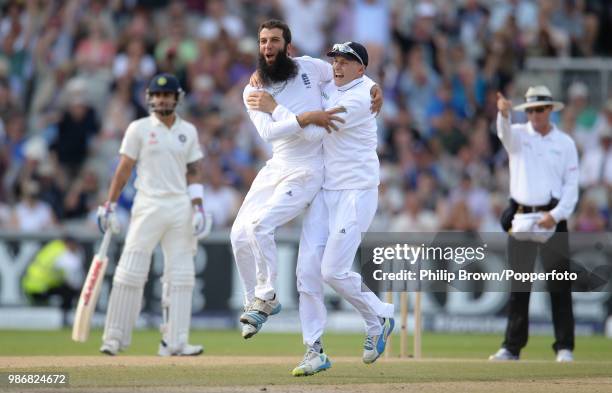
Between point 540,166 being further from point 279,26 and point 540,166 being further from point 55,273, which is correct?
point 55,273

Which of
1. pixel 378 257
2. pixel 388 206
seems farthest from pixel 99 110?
pixel 378 257

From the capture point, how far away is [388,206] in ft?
59.7

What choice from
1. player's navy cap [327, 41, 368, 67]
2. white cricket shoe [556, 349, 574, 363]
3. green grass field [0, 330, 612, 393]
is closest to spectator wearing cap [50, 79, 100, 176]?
green grass field [0, 330, 612, 393]

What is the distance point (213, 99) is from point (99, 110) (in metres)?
1.63

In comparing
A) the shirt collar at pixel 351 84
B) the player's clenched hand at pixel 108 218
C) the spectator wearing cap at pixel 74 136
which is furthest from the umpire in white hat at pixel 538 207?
the spectator wearing cap at pixel 74 136

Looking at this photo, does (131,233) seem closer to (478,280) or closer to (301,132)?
(301,132)

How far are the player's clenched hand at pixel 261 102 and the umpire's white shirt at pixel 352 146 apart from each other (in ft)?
1.54

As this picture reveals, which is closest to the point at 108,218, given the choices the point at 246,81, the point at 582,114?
the point at 246,81

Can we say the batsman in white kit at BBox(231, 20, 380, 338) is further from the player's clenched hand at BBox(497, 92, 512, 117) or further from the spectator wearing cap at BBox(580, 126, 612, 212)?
the spectator wearing cap at BBox(580, 126, 612, 212)

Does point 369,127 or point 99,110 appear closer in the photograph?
point 369,127

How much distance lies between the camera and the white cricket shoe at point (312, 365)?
10055mm

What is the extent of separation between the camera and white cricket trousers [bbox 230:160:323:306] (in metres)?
10.1

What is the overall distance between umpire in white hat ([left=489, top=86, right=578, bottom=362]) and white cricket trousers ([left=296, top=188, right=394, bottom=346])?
8.05 feet

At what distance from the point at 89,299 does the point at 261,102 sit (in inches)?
132
